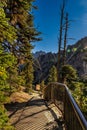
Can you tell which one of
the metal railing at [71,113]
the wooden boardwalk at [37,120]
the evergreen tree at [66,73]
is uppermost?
the evergreen tree at [66,73]

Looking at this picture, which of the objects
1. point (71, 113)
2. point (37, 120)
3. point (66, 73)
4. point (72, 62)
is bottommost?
point (37, 120)

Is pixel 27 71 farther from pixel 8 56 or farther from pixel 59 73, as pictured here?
pixel 8 56

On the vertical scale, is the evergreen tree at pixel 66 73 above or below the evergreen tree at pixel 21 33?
below

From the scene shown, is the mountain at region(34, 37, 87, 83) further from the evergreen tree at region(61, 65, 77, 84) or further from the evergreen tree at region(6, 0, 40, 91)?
the evergreen tree at region(6, 0, 40, 91)

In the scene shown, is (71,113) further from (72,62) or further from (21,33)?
(72,62)

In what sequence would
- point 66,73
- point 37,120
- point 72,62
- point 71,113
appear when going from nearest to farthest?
point 71,113
point 37,120
point 66,73
point 72,62

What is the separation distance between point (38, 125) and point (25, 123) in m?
0.56

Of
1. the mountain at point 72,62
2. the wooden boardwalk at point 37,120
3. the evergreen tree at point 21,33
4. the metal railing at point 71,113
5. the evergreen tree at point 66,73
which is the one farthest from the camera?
the mountain at point 72,62

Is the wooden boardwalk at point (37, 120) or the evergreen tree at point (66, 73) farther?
the evergreen tree at point (66, 73)

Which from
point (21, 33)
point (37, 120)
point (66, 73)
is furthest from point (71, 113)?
point (66, 73)

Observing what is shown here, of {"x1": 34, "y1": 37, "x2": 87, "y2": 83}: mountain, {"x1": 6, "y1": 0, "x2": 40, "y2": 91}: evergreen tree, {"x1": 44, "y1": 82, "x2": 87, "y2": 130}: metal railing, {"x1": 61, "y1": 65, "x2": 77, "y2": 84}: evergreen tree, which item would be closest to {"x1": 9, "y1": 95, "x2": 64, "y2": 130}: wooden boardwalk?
{"x1": 44, "y1": 82, "x2": 87, "y2": 130}: metal railing

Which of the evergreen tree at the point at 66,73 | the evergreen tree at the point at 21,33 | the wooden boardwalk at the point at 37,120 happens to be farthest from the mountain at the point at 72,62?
the wooden boardwalk at the point at 37,120

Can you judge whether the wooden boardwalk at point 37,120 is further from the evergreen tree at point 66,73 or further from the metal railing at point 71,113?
the evergreen tree at point 66,73

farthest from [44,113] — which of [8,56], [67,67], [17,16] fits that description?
[67,67]
